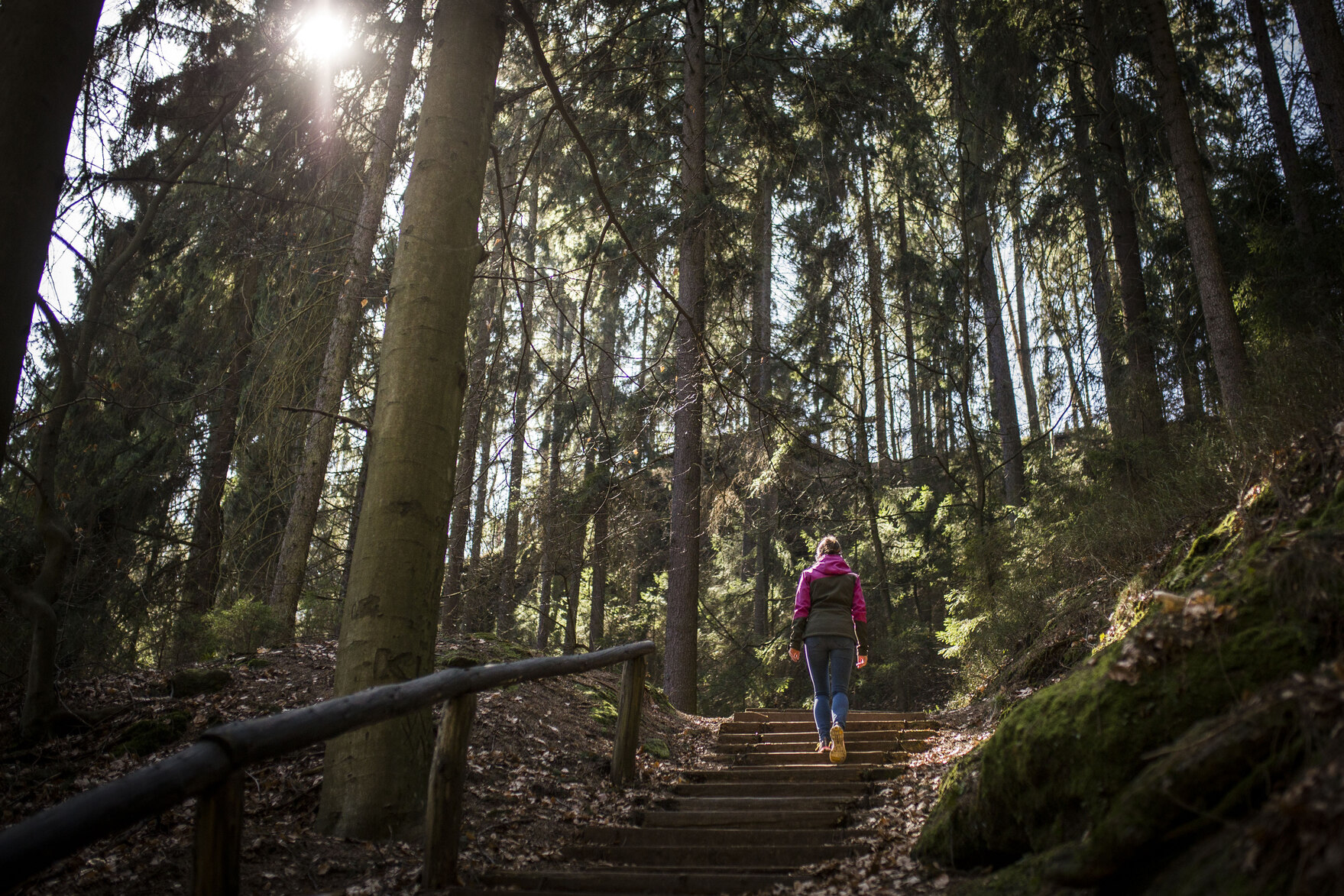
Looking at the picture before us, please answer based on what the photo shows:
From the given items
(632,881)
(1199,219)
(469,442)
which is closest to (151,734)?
(632,881)

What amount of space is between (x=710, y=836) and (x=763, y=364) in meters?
15.4

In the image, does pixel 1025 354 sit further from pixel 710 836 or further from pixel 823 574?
pixel 710 836

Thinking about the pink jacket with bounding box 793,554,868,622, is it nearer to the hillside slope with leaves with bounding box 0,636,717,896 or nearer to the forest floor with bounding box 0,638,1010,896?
the forest floor with bounding box 0,638,1010,896

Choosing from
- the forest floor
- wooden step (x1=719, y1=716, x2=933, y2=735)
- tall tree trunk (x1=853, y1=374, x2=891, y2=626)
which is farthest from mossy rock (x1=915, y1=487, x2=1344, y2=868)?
tall tree trunk (x1=853, y1=374, x2=891, y2=626)

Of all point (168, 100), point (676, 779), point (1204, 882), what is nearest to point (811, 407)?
point (676, 779)

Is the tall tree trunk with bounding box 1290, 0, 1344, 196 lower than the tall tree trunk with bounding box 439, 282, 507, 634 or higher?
higher

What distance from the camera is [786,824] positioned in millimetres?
5047

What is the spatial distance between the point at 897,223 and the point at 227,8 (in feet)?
42.7

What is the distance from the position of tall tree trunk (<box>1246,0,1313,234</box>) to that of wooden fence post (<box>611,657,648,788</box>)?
9973mm

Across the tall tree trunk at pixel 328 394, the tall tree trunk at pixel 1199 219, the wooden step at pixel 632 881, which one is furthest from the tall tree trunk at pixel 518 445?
the tall tree trunk at pixel 1199 219

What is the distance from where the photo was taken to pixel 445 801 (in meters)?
3.65

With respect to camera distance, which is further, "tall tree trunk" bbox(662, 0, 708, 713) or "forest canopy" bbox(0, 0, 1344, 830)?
"tall tree trunk" bbox(662, 0, 708, 713)

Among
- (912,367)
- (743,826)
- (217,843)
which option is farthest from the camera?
(912,367)

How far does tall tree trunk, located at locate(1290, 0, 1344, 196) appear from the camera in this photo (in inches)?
351
